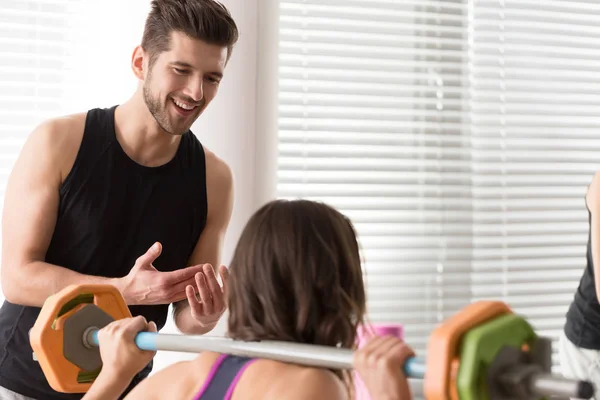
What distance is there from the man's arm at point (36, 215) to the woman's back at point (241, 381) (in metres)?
0.51

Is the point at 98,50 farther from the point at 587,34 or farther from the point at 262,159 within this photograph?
the point at 587,34

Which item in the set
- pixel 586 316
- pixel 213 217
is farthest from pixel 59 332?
pixel 586 316

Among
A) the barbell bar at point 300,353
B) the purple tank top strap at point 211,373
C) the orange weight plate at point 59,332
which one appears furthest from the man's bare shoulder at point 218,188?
the purple tank top strap at point 211,373

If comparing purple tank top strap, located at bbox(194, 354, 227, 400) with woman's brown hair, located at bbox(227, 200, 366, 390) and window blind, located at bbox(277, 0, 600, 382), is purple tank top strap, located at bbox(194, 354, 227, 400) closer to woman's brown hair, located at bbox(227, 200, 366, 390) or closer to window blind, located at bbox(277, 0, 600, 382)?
woman's brown hair, located at bbox(227, 200, 366, 390)

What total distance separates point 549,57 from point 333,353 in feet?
7.66

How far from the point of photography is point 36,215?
1.58 meters

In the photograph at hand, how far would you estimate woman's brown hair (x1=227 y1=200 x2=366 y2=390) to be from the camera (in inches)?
41.8

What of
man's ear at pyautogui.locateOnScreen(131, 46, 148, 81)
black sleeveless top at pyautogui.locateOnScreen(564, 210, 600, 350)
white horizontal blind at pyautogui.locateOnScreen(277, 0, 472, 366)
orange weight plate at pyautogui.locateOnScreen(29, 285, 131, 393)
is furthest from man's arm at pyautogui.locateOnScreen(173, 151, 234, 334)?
black sleeveless top at pyautogui.locateOnScreen(564, 210, 600, 350)

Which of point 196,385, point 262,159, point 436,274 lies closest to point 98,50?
point 262,159

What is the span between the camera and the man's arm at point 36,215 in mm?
1553

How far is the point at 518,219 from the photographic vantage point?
2906 millimetres

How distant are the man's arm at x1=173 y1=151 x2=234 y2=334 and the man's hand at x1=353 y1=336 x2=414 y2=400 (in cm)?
94

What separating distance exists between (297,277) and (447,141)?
1855 mm

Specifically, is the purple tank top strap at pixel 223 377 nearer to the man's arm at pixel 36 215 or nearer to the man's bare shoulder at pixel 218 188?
the man's arm at pixel 36 215
